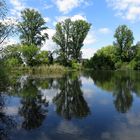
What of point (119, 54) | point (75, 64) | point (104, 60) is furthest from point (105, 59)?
point (75, 64)

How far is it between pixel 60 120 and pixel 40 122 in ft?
2.76

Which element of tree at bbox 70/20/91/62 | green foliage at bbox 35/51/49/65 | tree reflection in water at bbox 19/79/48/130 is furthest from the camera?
tree at bbox 70/20/91/62

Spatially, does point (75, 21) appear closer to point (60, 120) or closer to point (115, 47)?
point (115, 47)

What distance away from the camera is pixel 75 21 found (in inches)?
3981

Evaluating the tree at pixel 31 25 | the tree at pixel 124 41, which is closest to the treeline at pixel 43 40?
the tree at pixel 31 25

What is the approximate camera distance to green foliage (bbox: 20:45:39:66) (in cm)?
6706

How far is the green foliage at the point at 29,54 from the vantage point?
67062mm

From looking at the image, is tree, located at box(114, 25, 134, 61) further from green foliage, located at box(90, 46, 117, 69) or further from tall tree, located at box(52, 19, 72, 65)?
tall tree, located at box(52, 19, 72, 65)

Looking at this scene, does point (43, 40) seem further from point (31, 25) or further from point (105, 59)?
point (105, 59)

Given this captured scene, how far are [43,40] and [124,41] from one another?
42811 mm

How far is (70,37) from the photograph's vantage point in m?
100

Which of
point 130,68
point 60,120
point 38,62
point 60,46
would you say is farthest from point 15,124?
point 130,68

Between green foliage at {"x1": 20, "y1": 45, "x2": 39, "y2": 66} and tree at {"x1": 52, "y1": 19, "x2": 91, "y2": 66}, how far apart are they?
101 feet

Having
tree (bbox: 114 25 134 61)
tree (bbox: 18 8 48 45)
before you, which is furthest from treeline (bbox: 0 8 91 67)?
tree (bbox: 114 25 134 61)
